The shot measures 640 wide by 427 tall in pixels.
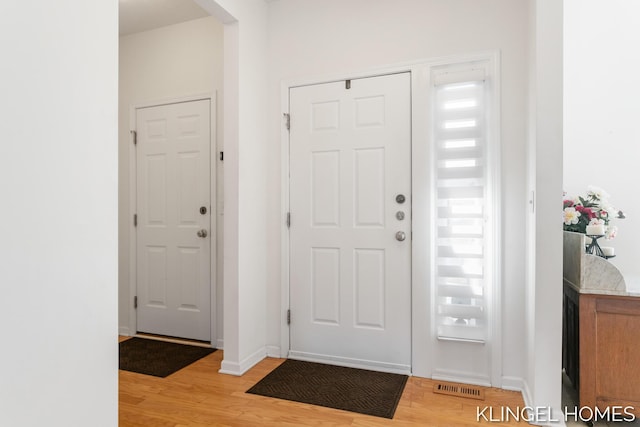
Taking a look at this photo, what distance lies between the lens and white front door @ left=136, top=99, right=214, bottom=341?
10.7 feet

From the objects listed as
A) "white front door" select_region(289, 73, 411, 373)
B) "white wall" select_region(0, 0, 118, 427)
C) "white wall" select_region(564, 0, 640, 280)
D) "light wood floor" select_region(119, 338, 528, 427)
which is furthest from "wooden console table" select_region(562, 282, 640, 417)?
"white wall" select_region(0, 0, 118, 427)

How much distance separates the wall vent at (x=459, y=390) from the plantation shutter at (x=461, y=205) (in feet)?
0.96

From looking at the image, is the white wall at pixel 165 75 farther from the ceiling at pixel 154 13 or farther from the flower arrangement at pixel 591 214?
the flower arrangement at pixel 591 214

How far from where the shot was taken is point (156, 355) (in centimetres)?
298

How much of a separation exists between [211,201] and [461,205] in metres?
2.00

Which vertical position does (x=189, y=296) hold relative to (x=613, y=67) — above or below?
below

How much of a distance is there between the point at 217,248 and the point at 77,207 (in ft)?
5.61

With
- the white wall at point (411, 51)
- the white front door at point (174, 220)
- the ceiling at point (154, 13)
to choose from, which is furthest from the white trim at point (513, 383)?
the ceiling at point (154, 13)

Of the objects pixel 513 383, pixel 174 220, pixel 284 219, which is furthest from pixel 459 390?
pixel 174 220

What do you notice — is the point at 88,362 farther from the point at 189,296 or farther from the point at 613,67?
the point at 613,67

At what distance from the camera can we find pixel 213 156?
3.22m

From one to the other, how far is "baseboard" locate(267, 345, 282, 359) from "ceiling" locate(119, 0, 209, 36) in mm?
2791

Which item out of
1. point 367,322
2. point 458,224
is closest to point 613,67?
point 458,224

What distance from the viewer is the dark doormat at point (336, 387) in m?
2.19
